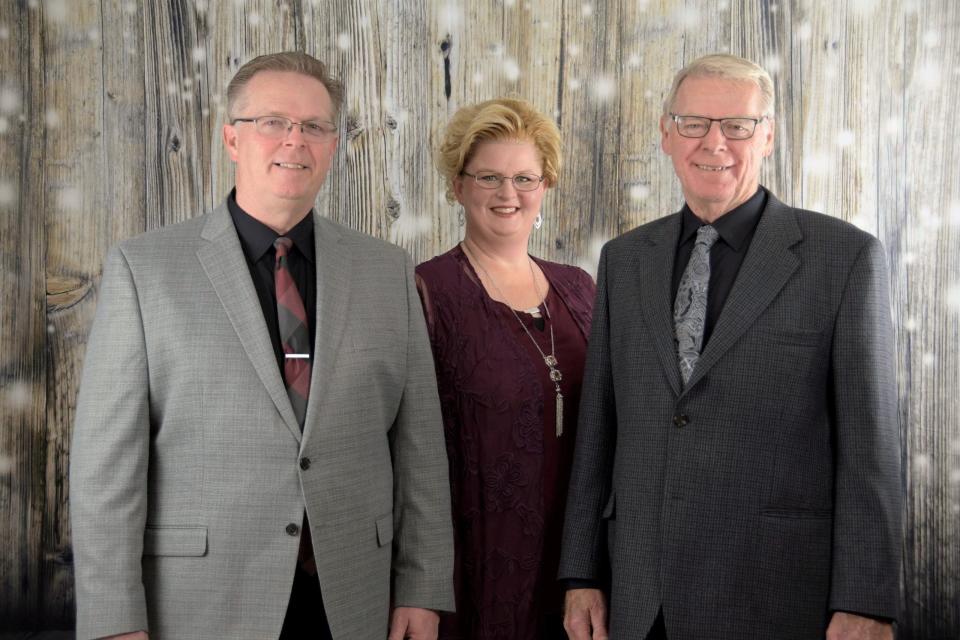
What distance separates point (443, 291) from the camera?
7.33ft

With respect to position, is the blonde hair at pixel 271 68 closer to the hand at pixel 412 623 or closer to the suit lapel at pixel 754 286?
the suit lapel at pixel 754 286

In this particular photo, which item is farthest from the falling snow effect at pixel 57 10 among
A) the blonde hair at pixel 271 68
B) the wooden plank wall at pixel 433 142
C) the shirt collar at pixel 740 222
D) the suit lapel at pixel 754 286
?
the suit lapel at pixel 754 286

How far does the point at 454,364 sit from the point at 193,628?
0.85 meters

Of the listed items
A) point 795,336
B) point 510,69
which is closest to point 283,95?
point 795,336

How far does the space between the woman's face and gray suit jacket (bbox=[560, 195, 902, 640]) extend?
0.71 meters

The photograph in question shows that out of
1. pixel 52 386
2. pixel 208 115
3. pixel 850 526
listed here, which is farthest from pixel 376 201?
pixel 850 526

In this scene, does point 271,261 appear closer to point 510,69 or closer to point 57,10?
point 510,69

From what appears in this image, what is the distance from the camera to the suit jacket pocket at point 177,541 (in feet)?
5.18

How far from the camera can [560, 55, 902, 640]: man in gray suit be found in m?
1.61

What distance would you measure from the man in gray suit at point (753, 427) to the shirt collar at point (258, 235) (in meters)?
0.68

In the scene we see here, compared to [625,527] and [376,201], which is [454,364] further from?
[376,201]

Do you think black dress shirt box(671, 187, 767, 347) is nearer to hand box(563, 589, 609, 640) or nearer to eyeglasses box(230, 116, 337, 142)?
hand box(563, 589, 609, 640)

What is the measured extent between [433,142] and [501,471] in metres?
1.15

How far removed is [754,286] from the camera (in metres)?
1.69
